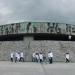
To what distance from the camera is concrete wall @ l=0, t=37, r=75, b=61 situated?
36281mm

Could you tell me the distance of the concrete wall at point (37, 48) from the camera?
36281 millimetres

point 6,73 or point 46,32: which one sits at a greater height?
point 46,32

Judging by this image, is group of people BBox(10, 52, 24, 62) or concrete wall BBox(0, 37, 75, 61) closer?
group of people BBox(10, 52, 24, 62)

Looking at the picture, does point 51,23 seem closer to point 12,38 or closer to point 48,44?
point 48,44

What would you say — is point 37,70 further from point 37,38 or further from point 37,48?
point 37,38

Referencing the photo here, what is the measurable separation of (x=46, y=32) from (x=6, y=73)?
21.9m

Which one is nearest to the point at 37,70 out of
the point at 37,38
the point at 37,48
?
the point at 37,48

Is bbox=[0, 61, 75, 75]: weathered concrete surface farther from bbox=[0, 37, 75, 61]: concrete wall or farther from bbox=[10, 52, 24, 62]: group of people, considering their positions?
bbox=[0, 37, 75, 61]: concrete wall

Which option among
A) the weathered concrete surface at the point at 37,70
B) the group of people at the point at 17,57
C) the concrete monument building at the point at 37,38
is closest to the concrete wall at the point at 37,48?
the concrete monument building at the point at 37,38

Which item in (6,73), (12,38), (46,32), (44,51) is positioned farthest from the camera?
(12,38)

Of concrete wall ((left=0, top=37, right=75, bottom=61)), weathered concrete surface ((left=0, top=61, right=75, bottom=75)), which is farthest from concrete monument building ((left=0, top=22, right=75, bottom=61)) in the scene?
weathered concrete surface ((left=0, top=61, right=75, bottom=75))

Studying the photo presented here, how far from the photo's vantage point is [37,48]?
36594mm

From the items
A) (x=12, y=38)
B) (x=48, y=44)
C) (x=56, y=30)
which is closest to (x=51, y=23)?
(x=56, y=30)

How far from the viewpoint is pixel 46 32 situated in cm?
3928
